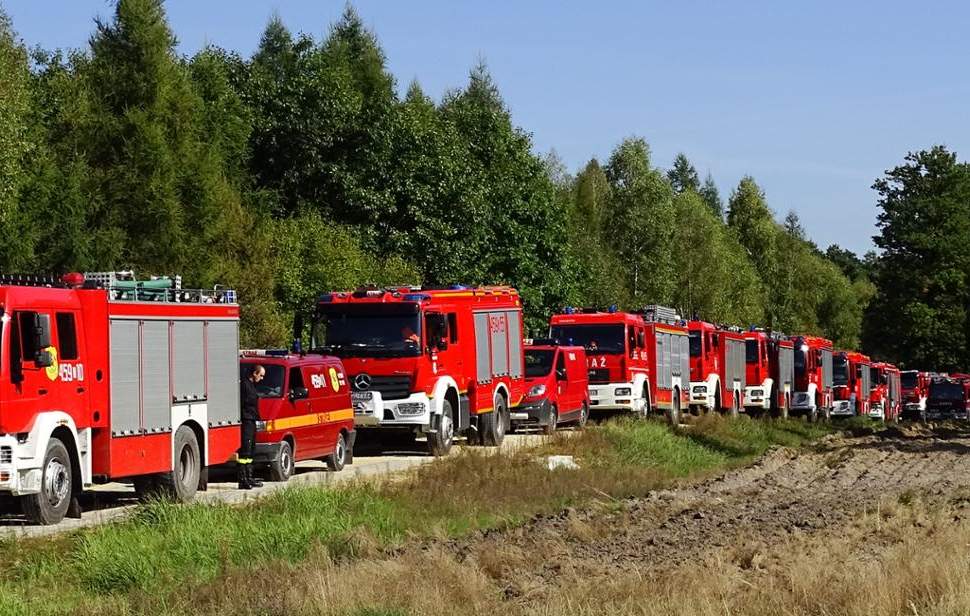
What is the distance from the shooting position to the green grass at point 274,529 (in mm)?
14219

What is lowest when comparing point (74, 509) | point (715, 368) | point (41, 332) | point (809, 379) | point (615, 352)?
point (74, 509)

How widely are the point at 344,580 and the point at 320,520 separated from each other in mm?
4782

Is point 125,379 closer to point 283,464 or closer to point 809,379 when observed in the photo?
point 283,464

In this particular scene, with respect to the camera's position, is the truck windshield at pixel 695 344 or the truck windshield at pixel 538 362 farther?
the truck windshield at pixel 695 344

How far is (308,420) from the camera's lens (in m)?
25.0

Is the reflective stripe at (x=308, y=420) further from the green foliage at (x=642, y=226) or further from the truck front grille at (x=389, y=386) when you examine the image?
the green foliage at (x=642, y=226)

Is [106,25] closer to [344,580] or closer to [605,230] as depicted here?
[344,580]

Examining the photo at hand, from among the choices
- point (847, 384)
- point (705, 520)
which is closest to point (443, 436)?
point (705, 520)

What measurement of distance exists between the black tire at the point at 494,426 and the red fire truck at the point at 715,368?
16096 millimetres

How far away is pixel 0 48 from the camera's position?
41.7 m

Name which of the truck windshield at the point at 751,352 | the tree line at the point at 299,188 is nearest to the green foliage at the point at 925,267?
the tree line at the point at 299,188

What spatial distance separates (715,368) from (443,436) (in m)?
23.6

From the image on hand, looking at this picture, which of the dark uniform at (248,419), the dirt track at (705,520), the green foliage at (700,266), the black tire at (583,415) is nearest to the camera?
the dirt track at (705,520)

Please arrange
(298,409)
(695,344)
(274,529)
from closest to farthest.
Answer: (274,529) → (298,409) → (695,344)
